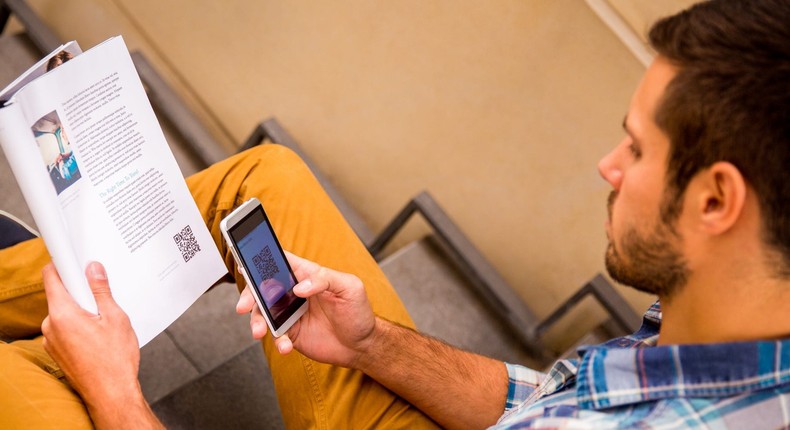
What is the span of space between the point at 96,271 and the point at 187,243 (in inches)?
5.9

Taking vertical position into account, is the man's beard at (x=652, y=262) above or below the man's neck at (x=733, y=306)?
above

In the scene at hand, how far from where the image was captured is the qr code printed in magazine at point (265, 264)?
39.5 inches

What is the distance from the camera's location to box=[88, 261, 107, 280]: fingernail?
3.04 ft

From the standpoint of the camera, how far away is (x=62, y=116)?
888 millimetres

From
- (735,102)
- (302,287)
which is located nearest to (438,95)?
(302,287)

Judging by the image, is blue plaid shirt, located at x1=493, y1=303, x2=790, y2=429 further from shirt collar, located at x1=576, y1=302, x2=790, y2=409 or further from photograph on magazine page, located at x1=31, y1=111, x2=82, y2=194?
photograph on magazine page, located at x1=31, y1=111, x2=82, y2=194

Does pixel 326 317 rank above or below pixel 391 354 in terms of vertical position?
above

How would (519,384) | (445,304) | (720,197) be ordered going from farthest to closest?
(445,304)
(519,384)
(720,197)

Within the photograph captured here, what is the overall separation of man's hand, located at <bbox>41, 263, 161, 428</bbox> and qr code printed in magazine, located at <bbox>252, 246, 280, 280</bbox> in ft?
0.55

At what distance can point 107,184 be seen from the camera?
945mm

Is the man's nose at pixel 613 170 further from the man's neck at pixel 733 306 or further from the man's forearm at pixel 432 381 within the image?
the man's forearm at pixel 432 381

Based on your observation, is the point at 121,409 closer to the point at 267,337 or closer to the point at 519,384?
the point at 267,337

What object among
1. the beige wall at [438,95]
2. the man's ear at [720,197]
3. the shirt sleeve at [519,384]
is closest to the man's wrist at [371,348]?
the shirt sleeve at [519,384]

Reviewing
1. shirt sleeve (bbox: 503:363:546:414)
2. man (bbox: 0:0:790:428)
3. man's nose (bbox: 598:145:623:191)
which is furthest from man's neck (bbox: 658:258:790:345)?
shirt sleeve (bbox: 503:363:546:414)
